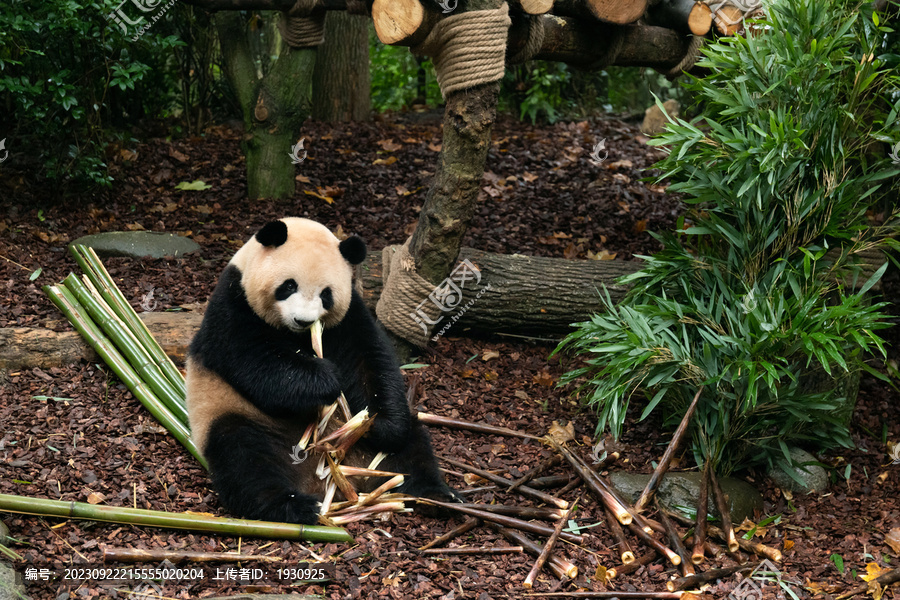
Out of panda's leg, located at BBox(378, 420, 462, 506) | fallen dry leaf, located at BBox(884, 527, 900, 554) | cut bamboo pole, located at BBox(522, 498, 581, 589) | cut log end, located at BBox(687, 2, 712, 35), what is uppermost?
cut log end, located at BBox(687, 2, 712, 35)

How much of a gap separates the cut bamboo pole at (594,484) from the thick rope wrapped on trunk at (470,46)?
82.0 inches

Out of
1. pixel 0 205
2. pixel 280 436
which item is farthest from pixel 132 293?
pixel 280 436

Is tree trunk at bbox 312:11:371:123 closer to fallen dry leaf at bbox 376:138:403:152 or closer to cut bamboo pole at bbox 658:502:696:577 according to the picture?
fallen dry leaf at bbox 376:138:403:152

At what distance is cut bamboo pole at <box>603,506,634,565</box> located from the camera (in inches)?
140

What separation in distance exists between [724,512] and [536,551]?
39.7 inches

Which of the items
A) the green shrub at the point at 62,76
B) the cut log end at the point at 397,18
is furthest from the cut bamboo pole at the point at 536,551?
the green shrub at the point at 62,76

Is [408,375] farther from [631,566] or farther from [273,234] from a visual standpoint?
[631,566]

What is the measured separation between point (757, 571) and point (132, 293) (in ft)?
14.4

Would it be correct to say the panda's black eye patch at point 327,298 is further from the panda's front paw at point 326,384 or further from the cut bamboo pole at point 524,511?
the cut bamboo pole at point 524,511

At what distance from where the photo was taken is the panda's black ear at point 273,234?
140 inches

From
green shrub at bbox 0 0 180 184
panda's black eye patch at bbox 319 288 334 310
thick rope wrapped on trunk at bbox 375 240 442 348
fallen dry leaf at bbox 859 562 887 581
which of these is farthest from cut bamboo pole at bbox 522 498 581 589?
green shrub at bbox 0 0 180 184

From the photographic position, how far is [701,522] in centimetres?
370

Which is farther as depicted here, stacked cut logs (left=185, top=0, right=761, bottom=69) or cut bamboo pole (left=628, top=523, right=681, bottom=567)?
stacked cut logs (left=185, top=0, right=761, bottom=69)

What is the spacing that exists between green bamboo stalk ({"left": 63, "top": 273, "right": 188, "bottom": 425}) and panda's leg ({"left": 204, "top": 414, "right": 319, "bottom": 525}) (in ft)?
2.31
